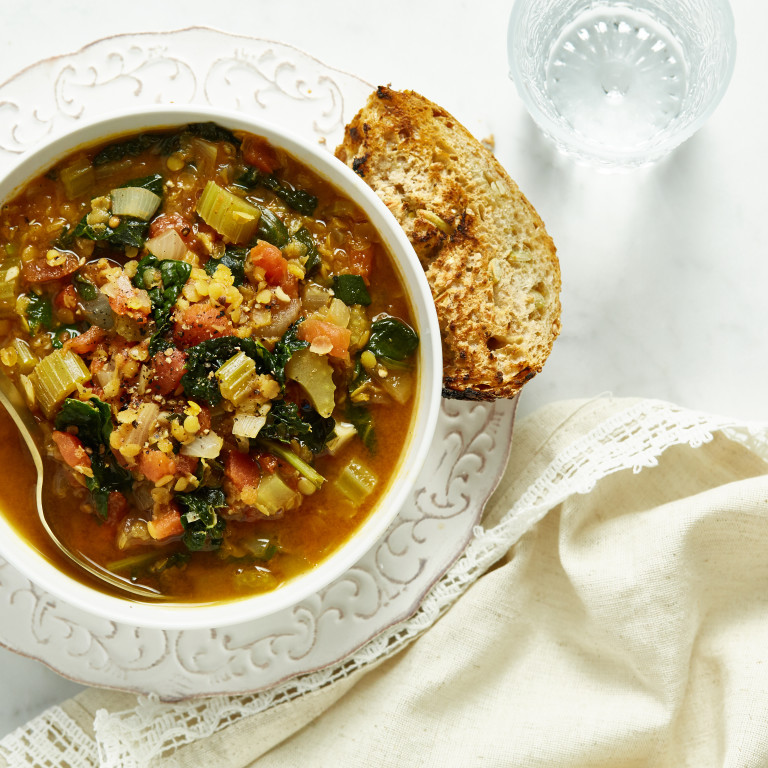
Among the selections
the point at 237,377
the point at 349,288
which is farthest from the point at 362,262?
the point at 237,377

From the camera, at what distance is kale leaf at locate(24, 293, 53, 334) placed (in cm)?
336

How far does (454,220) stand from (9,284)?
194 centimetres

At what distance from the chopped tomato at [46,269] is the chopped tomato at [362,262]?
1166 mm

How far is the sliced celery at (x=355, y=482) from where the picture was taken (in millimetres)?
3578

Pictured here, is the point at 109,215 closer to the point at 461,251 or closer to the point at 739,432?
the point at 461,251

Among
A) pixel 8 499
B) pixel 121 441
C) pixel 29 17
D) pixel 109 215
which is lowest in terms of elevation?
pixel 8 499

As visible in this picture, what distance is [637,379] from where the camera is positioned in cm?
442

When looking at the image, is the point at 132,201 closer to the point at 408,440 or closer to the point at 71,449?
the point at 71,449

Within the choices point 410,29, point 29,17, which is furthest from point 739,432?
point 29,17

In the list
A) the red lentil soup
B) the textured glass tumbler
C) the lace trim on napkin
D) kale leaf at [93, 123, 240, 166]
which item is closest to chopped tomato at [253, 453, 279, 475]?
the red lentil soup

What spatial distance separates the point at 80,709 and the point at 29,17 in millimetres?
3591

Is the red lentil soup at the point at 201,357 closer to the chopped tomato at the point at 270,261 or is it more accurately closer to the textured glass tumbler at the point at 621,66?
the chopped tomato at the point at 270,261

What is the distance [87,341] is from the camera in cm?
331

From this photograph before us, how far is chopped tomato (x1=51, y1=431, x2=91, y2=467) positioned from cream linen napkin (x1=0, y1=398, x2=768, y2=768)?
147 centimetres
